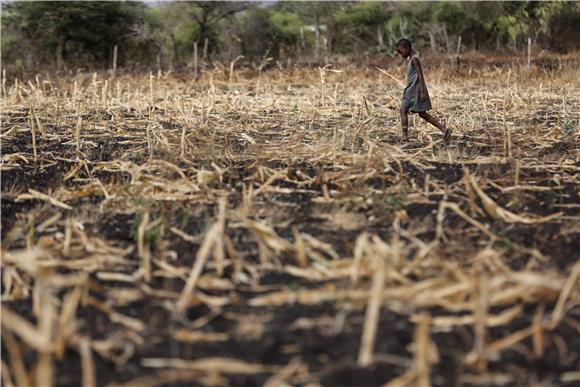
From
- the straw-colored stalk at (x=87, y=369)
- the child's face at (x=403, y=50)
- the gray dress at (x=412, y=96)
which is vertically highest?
the child's face at (x=403, y=50)

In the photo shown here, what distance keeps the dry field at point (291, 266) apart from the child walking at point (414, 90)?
11.8 inches

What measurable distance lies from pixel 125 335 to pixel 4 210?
194 cm

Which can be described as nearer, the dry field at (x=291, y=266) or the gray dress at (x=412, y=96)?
the dry field at (x=291, y=266)

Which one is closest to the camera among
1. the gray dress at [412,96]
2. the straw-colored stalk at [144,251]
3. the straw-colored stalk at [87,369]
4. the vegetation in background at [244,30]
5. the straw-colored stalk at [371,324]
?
the straw-colored stalk at [87,369]

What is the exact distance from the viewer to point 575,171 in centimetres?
488

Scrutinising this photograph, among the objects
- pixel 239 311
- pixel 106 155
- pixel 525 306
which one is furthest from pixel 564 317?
pixel 106 155

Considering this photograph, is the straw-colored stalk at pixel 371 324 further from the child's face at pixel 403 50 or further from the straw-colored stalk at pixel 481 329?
the child's face at pixel 403 50

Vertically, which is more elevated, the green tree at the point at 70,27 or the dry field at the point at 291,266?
the green tree at the point at 70,27

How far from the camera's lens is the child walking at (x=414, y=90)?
6.04 m

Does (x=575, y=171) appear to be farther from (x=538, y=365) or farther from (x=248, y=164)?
(x=538, y=365)

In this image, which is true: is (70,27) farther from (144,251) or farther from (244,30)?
(144,251)

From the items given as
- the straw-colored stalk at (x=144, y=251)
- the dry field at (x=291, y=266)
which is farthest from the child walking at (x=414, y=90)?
the straw-colored stalk at (x=144, y=251)

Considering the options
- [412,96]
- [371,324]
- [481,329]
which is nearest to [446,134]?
[412,96]

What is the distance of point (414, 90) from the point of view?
20.2 ft
